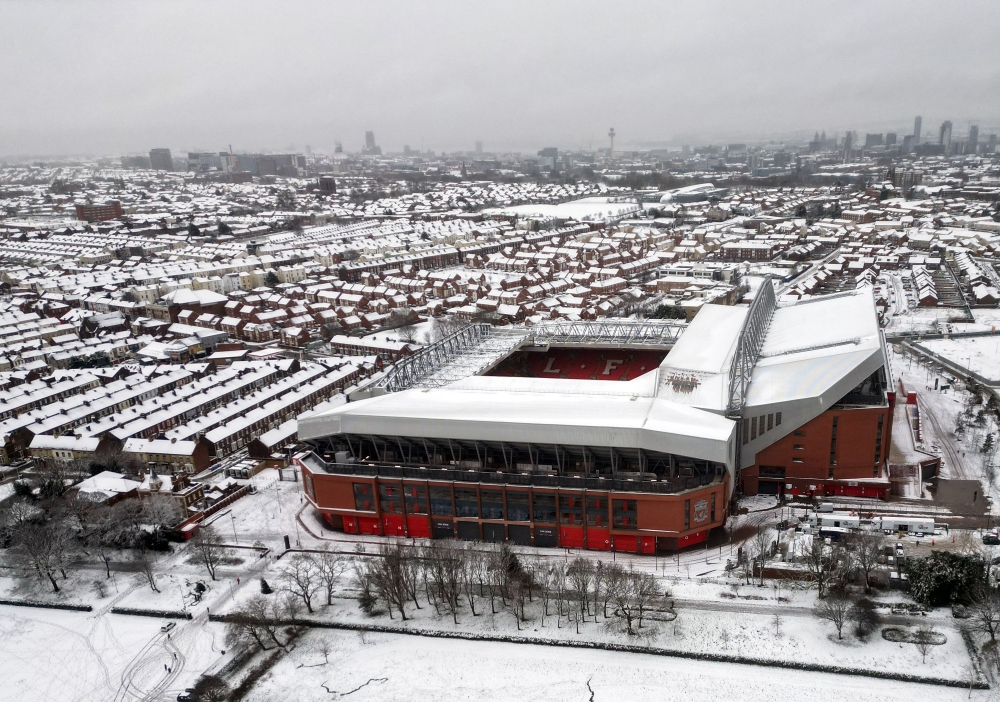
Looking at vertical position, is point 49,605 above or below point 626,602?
below

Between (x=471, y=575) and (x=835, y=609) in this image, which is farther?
(x=471, y=575)

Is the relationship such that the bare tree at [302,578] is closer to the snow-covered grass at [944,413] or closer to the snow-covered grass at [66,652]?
the snow-covered grass at [66,652]

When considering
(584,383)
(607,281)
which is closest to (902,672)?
(584,383)

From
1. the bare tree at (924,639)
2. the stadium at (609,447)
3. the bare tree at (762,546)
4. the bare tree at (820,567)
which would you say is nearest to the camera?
the bare tree at (924,639)

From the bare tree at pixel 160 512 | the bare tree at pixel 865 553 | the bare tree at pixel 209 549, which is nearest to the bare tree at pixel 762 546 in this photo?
the bare tree at pixel 865 553

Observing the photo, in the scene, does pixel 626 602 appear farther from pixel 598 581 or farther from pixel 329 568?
pixel 329 568

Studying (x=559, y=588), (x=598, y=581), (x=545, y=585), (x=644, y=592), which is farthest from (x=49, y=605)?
(x=644, y=592)

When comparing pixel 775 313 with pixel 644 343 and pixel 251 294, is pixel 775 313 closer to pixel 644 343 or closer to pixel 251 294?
pixel 644 343
